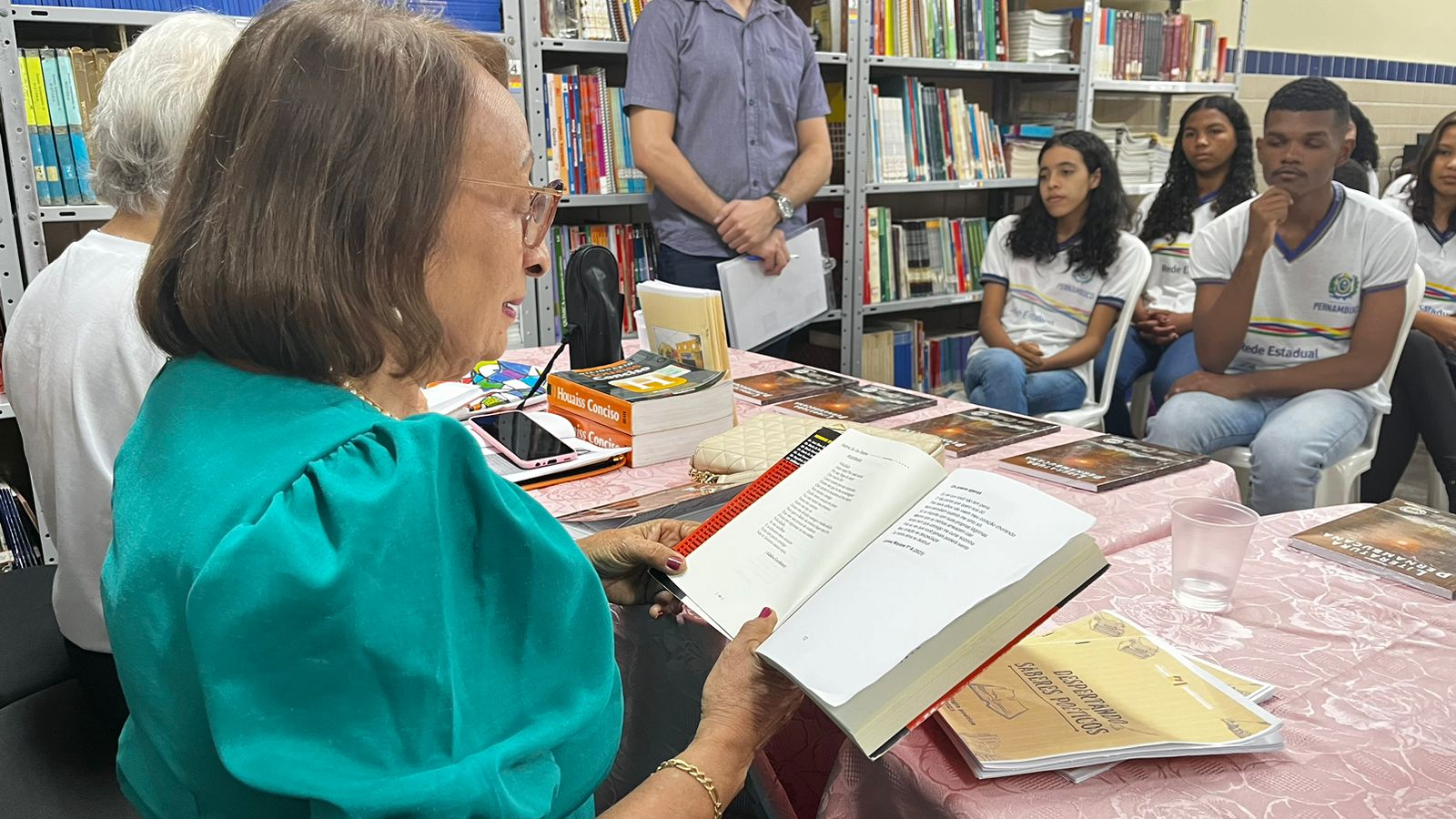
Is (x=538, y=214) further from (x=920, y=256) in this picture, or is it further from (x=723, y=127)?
(x=920, y=256)

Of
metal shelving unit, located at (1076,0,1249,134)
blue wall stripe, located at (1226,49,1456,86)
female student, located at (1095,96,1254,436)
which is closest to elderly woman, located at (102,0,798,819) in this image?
female student, located at (1095,96,1254,436)

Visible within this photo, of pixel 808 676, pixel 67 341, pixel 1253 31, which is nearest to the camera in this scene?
pixel 808 676

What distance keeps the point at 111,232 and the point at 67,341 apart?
20cm

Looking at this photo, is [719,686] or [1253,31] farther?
[1253,31]

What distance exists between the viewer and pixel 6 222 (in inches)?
86.7

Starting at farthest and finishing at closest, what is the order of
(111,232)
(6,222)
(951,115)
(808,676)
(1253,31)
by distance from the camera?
1. (1253,31)
2. (951,115)
3. (6,222)
4. (111,232)
5. (808,676)

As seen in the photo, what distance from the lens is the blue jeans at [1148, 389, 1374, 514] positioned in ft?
7.04

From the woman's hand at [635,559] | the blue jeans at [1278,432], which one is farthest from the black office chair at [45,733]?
the blue jeans at [1278,432]

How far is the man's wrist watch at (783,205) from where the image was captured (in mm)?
2842

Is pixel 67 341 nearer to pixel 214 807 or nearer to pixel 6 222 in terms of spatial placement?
pixel 214 807

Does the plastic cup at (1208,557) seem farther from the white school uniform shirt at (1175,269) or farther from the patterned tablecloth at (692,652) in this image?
the white school uniform shirt at (1175,269)

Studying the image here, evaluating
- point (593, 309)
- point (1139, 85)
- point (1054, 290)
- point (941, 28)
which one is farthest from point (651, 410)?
point (1139, 85)

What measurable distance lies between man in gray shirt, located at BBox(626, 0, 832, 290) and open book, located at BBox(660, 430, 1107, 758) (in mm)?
1837

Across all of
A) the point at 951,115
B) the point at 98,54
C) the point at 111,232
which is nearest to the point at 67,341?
the point at 111,232
